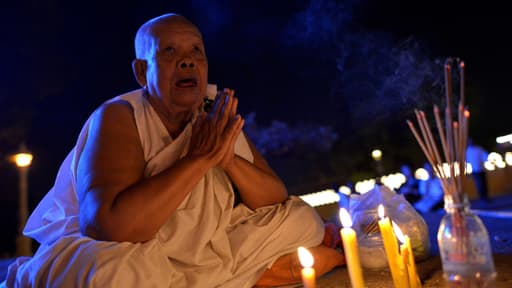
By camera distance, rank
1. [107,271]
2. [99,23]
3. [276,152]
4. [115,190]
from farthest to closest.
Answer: [276,152] < [99,23] < [115,190] < [107,271]

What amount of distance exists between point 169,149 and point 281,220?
75 centimetres

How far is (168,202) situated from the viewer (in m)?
2.20

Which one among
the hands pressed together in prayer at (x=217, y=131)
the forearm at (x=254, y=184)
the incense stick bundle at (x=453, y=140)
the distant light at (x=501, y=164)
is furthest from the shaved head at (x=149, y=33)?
the distant light at (x=501, y=164)

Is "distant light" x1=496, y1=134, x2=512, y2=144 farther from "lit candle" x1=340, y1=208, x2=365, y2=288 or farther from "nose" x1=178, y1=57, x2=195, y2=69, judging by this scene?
"lit candle" x1=340, y1=208, x2=365, y2=288

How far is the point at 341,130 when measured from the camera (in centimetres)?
2308

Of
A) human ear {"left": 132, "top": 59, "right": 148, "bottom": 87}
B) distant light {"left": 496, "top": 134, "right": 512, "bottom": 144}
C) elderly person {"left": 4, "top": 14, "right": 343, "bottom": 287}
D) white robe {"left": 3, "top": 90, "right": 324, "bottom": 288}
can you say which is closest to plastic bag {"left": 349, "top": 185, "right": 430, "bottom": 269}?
elderly person {"left": 4, "top": 14, "right": 343, "bottom": 287}

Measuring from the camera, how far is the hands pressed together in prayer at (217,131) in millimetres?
2346

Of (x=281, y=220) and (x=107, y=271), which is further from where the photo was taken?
(x=281, y=220)

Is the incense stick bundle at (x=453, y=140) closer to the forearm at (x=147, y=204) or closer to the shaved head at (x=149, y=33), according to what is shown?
the forearm at (x=147, y=204)

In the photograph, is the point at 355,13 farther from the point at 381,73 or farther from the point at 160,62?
the point at 160,62

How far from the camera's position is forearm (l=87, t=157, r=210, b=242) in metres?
2.11

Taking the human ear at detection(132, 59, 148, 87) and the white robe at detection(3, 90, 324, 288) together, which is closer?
the white robe at detection(3, 90, 324, 288)

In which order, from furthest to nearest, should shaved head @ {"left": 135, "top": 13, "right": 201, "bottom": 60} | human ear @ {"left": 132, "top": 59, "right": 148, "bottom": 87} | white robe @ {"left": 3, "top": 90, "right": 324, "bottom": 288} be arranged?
human ear @ {"left": 132, "top": 59, "right": 148, "bottom": 87}, shaved head @ {"left": 135, "top": 13, "right": 201, "bottom": 60}, white robe @ {"left": 3, "top": 90, "right": 324, "bottom": 288}

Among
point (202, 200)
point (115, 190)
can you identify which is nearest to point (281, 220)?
point (202, 200)
